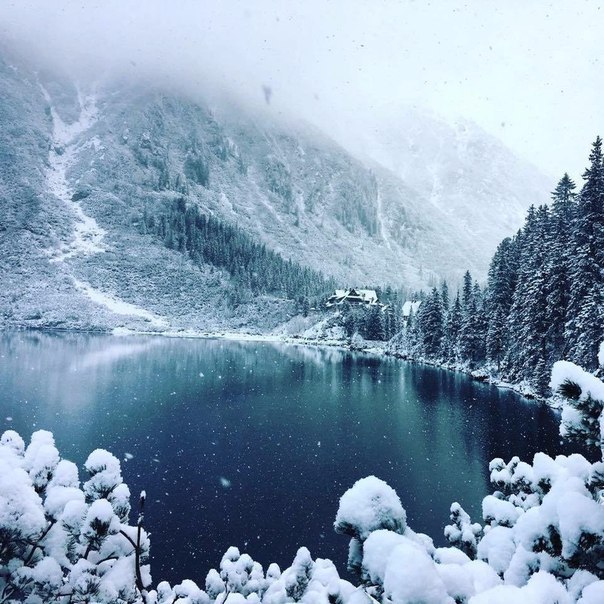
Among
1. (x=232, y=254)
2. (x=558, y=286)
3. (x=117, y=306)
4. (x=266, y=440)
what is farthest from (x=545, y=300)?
(x=232, y=254)

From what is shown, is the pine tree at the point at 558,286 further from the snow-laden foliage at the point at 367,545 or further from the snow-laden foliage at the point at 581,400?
the snow-laden foliage at the point at 581,400

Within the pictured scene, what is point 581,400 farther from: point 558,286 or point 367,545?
point 558,286

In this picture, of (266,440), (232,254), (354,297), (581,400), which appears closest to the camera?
(581,400)

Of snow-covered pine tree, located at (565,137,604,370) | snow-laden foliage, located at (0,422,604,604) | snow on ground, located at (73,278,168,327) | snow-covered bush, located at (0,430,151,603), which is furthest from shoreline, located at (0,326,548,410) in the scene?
snow-covered bush, located at (0,430,151,603)

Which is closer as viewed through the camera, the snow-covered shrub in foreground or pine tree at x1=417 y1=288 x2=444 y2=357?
the snow-covered shrub in foreground

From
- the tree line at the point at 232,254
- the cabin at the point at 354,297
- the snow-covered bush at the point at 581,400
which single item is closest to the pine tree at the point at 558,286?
the snow-covered bush at the point at 581,400

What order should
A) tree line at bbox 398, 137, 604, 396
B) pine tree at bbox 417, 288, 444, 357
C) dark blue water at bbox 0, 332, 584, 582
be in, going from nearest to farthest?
1. dark blue water at bbox 0, 332, 584, 582
2. tree line at bbox 398, 137, 604, 396
3. pine tree at bbox 417, 288, 444, 357

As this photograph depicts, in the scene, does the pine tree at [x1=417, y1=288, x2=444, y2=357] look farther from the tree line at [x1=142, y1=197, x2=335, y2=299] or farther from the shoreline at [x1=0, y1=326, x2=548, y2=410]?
the tree line at [x1=142, y1=197, x2=335, y2=299]

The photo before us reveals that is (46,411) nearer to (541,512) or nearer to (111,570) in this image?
(111,570)
